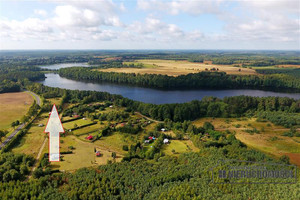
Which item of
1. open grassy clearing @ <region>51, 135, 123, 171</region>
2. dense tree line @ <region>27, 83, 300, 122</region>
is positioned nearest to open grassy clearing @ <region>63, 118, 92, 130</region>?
open grassy clearing @ <region>51, 135, 123, 171</region>

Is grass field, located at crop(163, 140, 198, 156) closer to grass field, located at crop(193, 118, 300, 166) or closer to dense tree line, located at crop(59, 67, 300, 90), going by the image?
grass field, located at crop(193, 118, 300, 166)

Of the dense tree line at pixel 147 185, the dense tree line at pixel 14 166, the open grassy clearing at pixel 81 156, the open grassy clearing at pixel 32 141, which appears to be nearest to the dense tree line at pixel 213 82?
the open grassy clearing at pixel 32 141

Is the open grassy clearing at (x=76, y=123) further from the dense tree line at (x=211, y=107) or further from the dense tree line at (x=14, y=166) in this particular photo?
the dense tree line at (x=14, y=166)

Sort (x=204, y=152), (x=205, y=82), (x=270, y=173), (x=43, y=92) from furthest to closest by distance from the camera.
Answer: (x=205, y=82) < (x=43, y=92) < (x=204, y=152) < (x=270, y=173)

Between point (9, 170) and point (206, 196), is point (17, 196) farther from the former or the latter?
point (206, 196)

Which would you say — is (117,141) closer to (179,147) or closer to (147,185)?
(179,147)

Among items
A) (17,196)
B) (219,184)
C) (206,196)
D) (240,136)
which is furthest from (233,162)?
(17,196)
